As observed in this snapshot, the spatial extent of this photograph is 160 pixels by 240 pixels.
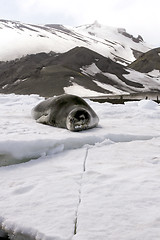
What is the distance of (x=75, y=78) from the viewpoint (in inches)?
1173

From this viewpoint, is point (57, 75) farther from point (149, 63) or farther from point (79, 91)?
point (149, 63)

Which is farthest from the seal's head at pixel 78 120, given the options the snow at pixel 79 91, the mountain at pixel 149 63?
the mountain at pixel 149 63

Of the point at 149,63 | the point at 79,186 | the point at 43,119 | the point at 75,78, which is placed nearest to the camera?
the point at 79,186

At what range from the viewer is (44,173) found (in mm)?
2316

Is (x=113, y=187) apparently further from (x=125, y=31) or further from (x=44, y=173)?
(x=125, y=31)

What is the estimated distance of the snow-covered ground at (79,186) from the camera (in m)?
1.49

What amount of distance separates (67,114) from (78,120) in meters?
0.37

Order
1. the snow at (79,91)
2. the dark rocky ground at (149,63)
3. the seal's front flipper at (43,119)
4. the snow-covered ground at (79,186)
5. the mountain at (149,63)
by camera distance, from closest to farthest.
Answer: the snow-covered ground at (79,186), the seal's front flipper at (43,119), the snow at (79,91), the mountain at (149,63), the dark rocky ground at (149,63)

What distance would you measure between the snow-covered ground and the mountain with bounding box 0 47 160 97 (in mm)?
22726

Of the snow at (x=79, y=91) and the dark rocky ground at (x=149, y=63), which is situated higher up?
the dark rocky ground at (x=149, y=63)

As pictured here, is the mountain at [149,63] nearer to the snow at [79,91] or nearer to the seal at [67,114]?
the snow at [79,91]

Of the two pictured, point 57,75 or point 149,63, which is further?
point 149,63

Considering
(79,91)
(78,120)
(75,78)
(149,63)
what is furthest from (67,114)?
(149,63)

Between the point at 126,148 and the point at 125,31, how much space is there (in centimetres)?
10826
